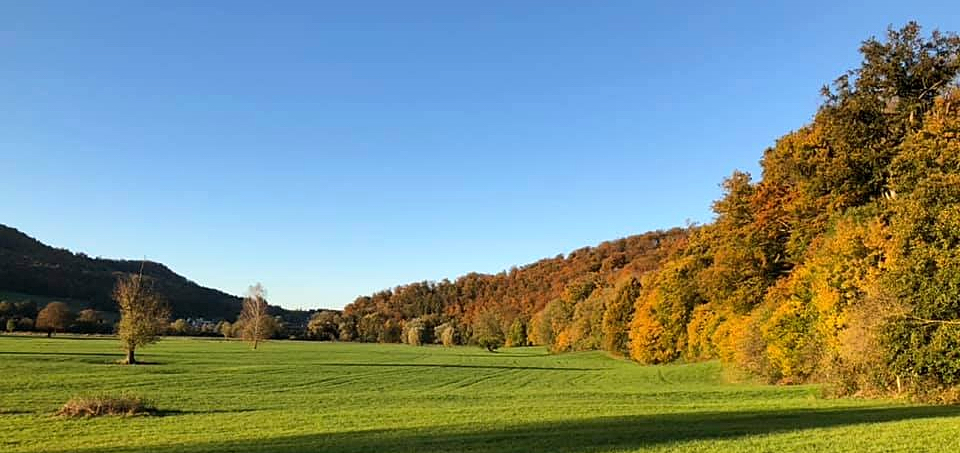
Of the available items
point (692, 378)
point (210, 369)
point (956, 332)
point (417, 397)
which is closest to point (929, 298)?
point (956, 332)

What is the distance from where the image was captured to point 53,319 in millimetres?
100562

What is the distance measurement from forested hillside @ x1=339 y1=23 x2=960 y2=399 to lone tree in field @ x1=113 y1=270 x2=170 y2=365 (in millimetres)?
46412

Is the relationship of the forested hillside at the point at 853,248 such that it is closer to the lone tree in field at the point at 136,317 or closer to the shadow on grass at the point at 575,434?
the shadow on grass at the point at 575,434

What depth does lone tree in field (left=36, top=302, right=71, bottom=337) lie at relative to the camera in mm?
99375

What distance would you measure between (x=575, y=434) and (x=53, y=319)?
108 meters

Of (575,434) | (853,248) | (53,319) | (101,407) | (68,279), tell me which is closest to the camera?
(575,434)

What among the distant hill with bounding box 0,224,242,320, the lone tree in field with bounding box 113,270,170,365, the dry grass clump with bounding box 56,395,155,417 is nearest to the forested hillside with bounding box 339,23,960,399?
the dry grass clump with bounding box 56,395,155,417

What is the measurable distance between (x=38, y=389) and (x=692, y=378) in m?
44.3

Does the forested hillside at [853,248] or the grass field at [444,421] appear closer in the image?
the grass field at [444,421]

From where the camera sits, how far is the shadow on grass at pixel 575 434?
15758mm

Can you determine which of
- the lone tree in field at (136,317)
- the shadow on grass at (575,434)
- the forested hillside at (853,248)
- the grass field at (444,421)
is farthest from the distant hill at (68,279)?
the shadow on grass at (575,434)

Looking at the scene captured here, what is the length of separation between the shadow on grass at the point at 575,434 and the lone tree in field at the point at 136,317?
43.2 meters

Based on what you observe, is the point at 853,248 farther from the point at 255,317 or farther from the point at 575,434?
the point at 255,317

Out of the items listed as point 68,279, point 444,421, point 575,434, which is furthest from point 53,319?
point 575,434
